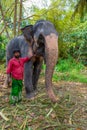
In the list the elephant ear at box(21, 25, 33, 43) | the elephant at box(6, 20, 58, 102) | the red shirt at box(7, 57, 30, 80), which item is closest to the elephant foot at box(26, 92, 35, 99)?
the elephant at box(6, 20, 58, 102)

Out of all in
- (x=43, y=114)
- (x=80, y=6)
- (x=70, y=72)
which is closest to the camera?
(x=43, y=114)

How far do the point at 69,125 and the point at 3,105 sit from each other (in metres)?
1.42

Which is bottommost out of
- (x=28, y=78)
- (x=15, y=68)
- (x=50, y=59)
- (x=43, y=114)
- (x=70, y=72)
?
(x=70, y=72)

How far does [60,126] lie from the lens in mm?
4781

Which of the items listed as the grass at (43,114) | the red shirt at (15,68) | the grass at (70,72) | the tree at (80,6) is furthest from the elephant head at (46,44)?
the tree at (80,6)

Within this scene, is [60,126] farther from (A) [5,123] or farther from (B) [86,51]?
(B) [86,51]

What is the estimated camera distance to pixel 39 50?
5805mm

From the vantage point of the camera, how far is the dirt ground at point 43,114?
4832mm

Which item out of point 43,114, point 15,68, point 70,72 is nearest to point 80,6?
point 70,72

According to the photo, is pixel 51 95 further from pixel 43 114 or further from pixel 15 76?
pixel 15 76

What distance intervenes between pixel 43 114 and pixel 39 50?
4.06 ft

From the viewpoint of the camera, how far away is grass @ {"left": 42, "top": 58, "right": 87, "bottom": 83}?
9.72 metres

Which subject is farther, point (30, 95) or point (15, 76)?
point (30, 95)

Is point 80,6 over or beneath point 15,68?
over
